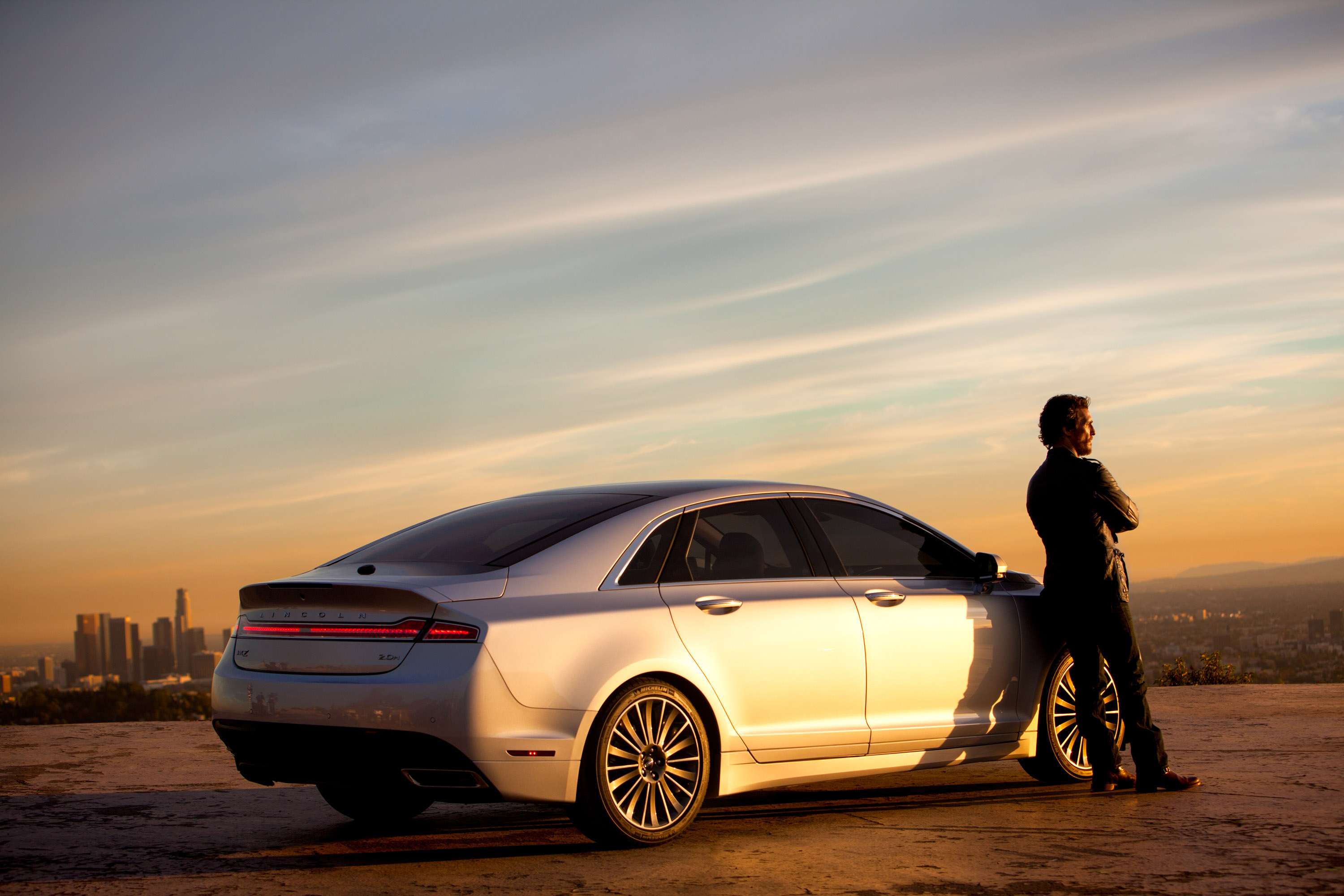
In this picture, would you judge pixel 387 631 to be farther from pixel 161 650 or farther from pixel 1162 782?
pixel 161 650

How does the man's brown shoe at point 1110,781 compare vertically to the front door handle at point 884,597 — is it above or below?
below

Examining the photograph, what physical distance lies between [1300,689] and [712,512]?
31.9 feet

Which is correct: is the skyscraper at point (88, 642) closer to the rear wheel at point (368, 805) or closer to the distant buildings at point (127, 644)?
the distant buildings at point (127, 644)

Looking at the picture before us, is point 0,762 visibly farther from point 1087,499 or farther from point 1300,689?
point 1300,689

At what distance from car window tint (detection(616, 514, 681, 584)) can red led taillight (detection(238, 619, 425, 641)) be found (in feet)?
3.26

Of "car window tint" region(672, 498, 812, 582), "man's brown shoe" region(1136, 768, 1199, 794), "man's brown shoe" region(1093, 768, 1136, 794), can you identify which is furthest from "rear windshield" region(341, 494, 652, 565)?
"man's brown shoe" region(1136, 768, 1199, 794)

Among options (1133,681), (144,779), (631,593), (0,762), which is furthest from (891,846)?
(0,762)

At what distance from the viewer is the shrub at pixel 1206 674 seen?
1688 centimetres

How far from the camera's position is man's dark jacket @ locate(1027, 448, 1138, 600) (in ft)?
24.2

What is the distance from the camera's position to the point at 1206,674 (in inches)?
670

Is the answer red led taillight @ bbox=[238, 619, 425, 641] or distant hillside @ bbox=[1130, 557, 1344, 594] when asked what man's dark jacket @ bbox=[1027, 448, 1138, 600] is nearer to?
red led taillight @ bbox=[238, 619, 425, 641]

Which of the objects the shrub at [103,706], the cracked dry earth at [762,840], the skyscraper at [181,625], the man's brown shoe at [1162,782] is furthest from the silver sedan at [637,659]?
the skyscraper at [181,625]

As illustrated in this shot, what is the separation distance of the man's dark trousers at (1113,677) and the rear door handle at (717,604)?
7.50 ft

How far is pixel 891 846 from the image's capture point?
592 cm
